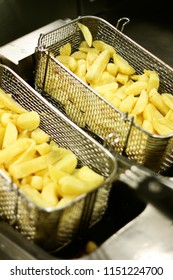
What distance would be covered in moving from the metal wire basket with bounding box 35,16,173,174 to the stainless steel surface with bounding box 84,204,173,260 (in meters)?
0.25

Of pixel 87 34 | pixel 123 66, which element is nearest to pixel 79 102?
pixel 123 66

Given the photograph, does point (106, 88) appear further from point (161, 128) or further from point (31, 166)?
point (31, 166)

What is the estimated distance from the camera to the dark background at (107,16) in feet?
6.33

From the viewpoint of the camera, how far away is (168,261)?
3.96ft

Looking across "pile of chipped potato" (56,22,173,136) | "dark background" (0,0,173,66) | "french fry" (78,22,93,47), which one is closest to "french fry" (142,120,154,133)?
"pile of chipped potato" (56,22,173,136)

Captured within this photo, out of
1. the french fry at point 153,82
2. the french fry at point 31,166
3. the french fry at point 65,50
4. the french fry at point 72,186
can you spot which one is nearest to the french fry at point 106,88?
the french fry at point 153,82

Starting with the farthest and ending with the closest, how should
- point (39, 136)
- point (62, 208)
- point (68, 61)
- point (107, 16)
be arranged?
point (107, 16), point (68, 61), point (39, 136), point (62, 208)

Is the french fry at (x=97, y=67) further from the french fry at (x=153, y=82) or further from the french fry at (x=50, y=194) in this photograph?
the french fry at (x=50, y=194)

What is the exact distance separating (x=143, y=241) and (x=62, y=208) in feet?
Result: 0.87

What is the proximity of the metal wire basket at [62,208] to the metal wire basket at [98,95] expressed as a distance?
123 mm

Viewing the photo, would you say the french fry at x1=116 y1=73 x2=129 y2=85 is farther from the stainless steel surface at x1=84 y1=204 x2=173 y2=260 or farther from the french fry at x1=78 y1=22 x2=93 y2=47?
the stainless steel surface at x1=84 y1=204 x2=173 y2=260

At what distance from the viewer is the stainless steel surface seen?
1.20 meters

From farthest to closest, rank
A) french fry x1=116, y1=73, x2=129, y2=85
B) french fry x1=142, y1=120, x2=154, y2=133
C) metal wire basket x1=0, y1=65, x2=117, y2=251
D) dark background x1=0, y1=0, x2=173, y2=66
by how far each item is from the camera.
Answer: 1. dark background x1=0, y1=0, x2=173, y2=66
2. french fry x1=116, y1=73, x2=129, y2=85
3. french fry x1=142, y1=120, x2=154, y2=133
4. metal wire basket x1=0, y1=65, x2=117, y2=251

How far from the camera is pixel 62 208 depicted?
1104 millimetres
